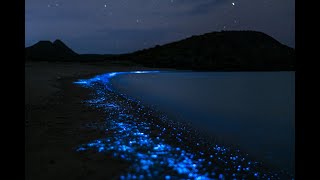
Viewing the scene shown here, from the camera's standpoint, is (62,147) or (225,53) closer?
(62,147)

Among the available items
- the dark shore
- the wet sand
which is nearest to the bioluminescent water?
the dark shore

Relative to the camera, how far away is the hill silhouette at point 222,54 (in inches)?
4419

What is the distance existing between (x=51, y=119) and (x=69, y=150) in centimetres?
378

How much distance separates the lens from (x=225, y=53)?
131 metres

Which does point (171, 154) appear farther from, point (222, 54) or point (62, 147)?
point (222, 54)

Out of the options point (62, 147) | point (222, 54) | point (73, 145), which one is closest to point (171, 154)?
point (73, 145)

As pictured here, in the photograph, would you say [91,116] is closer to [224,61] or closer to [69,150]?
[69,150]

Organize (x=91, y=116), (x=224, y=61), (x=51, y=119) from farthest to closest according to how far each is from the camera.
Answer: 1. (x=224, y=61)
2. (x=91, y=116)
3. (x=51, y=119)

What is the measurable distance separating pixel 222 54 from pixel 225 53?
132 inches

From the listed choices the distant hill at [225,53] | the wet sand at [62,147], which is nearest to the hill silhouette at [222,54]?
the distant hill at [225,53]

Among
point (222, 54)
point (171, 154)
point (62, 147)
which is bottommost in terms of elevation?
point (171, 154)

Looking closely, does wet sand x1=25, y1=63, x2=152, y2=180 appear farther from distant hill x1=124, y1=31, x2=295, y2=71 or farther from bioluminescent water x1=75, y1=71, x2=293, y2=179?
distant hill x1=124, y1=31, x2=295, y2=71
